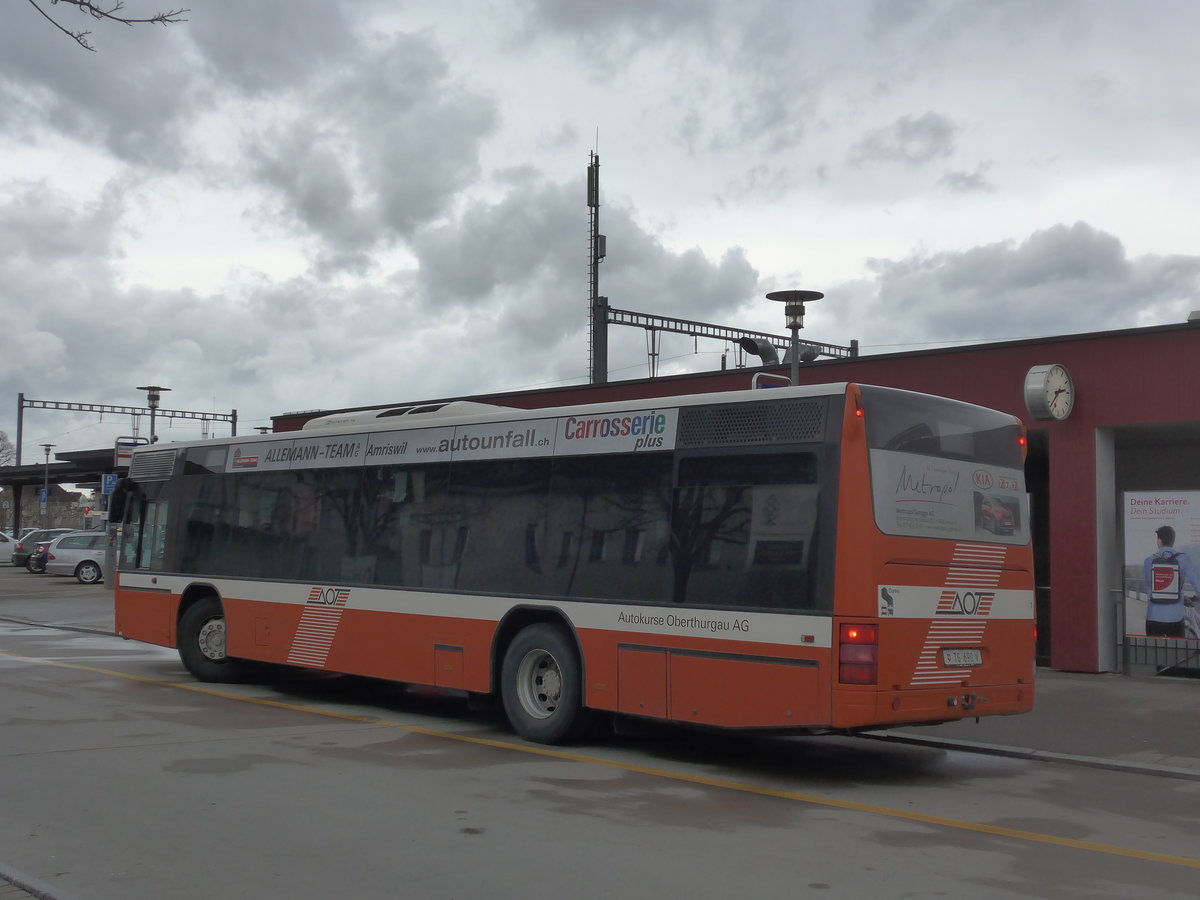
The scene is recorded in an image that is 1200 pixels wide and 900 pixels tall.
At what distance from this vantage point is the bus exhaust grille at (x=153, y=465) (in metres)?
16.0

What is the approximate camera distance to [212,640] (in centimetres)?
1498

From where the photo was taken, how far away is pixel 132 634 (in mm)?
16172

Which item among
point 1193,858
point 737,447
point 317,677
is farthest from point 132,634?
point 1193,858

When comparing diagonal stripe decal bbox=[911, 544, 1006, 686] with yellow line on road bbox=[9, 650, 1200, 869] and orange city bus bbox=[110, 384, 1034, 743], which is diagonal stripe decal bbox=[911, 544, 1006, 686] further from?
yellow line on road bbox=[9, 650, 1200, 869]

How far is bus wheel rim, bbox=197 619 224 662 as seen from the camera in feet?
48.8

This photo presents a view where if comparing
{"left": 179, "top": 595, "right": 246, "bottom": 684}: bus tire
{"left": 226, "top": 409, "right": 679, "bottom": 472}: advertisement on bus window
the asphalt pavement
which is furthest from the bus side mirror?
the asphalt pavement

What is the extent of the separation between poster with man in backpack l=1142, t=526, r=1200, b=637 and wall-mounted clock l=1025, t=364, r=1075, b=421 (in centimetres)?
191

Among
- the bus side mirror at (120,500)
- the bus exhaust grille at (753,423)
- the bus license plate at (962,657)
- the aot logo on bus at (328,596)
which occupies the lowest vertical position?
the bus license plate at (962,657)

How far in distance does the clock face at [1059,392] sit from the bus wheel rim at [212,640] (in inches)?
416

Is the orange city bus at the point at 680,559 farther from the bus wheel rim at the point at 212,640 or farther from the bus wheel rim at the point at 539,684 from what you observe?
the bus wheel rim at the point at 212,640

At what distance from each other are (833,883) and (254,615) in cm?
948

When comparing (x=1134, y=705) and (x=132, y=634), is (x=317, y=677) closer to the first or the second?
(x=132, y=634)

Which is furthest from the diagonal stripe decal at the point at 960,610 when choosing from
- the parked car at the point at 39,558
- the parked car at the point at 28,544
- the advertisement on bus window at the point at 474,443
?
the parked car at the point at 28,544

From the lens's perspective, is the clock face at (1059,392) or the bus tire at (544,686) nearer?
the bus tire at (544,686)
